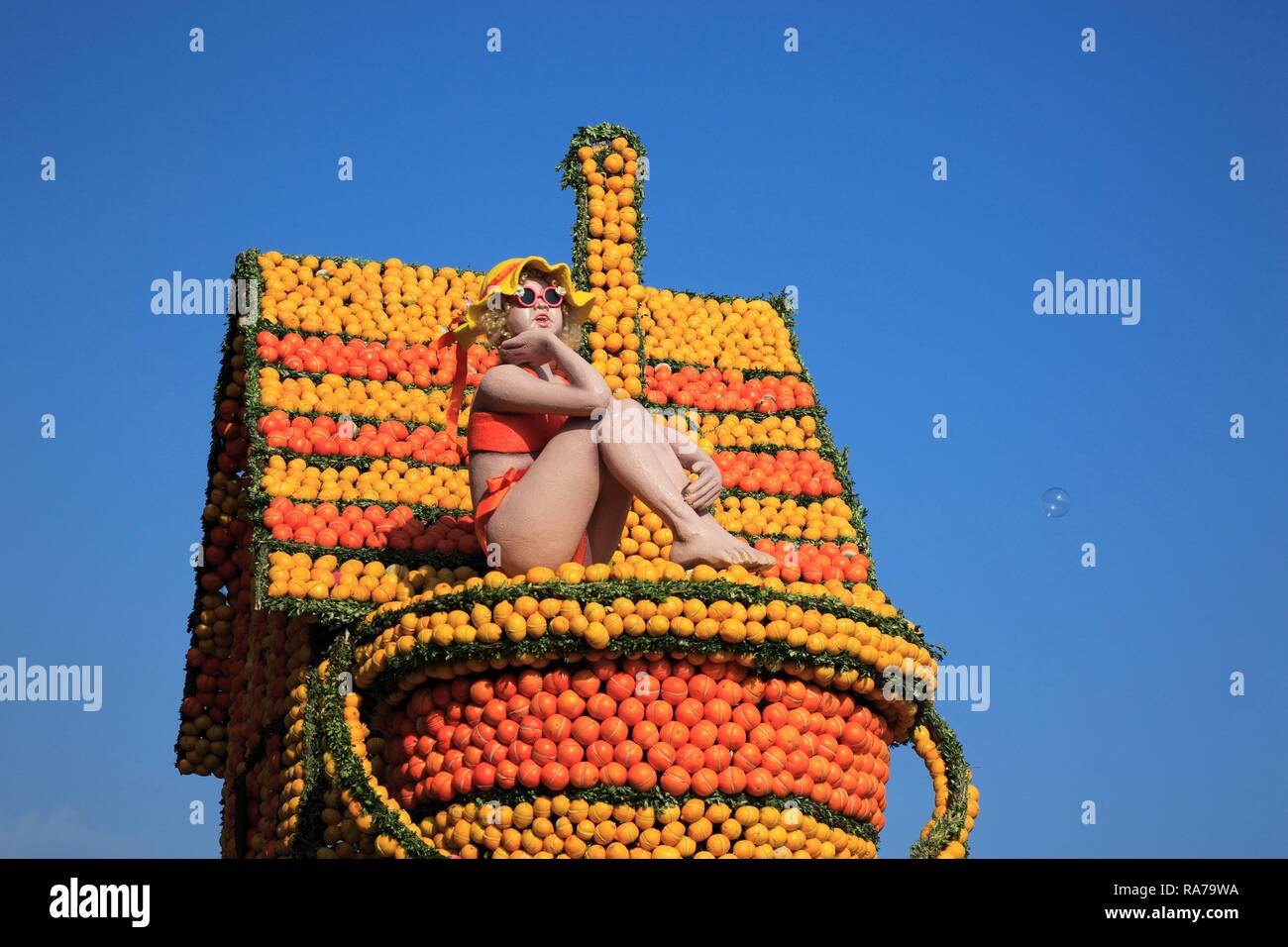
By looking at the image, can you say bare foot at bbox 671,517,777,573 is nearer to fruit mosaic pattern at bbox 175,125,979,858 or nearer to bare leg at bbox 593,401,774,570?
bare leg at bbox 593,401,774,570

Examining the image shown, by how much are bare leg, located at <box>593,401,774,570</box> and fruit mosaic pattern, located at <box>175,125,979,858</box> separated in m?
0.44

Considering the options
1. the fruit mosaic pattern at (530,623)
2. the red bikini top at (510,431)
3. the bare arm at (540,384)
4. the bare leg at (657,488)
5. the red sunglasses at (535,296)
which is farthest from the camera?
the red sunglasses at (535,296)

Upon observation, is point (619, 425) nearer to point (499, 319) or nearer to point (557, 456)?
point (557, 456)

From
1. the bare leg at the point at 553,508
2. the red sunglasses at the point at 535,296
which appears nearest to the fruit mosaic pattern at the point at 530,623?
the bare leg at the point at 553,508

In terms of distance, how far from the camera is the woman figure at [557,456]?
1348 cm

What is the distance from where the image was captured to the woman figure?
13.5 m

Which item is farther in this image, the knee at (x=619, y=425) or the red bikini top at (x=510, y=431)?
the red bikini top at (x=510, y=431)

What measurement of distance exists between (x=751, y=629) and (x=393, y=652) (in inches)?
101

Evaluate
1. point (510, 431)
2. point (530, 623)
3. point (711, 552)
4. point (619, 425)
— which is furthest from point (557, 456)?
point (530, 623)

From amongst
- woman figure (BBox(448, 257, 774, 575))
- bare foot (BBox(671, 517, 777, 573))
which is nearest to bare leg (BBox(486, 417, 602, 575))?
woman figure (BBox(448, 257, 774, 575))

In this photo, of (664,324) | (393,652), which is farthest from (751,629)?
(664,324)

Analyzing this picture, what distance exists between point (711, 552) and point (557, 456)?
4.24 feet

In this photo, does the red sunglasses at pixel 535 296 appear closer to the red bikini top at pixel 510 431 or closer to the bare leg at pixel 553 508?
the red bikini top at pixel 510 431
